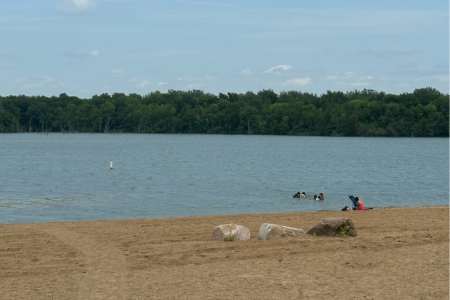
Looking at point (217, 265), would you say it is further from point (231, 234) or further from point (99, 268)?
point (231, 234)

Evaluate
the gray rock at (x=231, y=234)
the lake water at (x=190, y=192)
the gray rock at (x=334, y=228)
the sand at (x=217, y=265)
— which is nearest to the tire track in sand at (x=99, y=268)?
the sand at (x=217, y=265)

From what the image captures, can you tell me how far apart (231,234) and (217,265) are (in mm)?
2636

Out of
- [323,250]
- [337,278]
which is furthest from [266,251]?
[337,278]

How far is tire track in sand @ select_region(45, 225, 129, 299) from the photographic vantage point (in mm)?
10102

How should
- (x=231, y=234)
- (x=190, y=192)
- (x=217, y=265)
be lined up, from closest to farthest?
(x=217, y=265) → (x=231, y=234) → (x=190, y=192)

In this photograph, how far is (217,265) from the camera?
1213 centimetres

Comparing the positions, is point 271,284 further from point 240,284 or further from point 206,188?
point 206,188

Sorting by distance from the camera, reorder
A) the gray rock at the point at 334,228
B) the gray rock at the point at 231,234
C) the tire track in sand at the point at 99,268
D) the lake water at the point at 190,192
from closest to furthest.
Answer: the tire track in sand at the point at 99,268
the gray rock at the point at 231,234
the gray rock at the point at 334,228
the lake water at the point at 190,192

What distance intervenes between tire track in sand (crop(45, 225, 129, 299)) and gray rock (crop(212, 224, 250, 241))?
8.67 feet

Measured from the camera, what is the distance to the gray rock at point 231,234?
14727mm

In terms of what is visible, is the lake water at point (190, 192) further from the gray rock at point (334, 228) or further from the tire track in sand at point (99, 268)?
the gray rock at point (334, 228)

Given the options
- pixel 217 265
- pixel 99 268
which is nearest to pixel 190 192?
pixel 217 265

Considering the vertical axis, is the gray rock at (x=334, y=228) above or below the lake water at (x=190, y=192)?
above

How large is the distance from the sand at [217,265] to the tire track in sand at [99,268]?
2cm
